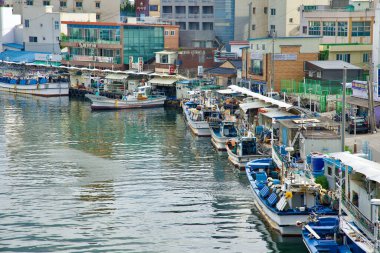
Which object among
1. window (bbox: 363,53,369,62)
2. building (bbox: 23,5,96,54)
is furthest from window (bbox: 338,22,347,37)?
building (bbox: 23,5,96,54)

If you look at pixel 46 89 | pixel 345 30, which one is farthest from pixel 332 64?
pixel 46 89

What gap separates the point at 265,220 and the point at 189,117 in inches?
1150

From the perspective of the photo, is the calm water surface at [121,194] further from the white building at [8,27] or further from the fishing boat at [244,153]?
the white building at [8,27]

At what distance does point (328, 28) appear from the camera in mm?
A: 79375

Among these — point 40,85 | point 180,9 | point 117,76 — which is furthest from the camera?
point 180,9

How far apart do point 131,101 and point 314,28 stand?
18.9 m

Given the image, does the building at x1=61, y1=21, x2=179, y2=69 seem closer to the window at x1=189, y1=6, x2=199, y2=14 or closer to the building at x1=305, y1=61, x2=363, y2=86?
the window at x1=189, y1=6, x2=199, y2=14

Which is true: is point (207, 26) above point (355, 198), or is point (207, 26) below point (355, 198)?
above

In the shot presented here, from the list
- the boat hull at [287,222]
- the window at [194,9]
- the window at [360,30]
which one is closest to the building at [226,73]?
the window at [360,30]

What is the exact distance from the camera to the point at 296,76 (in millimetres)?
71812

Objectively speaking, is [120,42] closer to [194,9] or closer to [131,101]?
[131,101]

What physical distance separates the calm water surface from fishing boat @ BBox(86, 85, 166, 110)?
12735mm

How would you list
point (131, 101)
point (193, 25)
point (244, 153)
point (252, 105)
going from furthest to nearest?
point (193, 25) < point (131, 101) < point (252, 105) < point (244, 153)

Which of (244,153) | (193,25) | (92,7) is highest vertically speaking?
(92,7)
